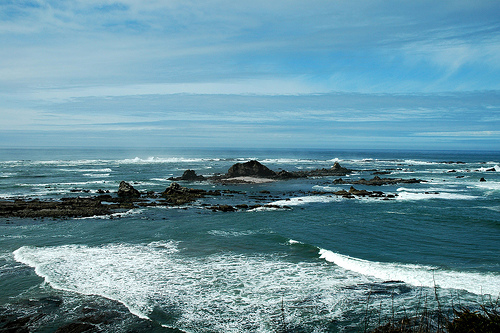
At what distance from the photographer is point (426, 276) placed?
14.3 metres

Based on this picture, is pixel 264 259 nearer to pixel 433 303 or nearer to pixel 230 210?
pixel 433 303

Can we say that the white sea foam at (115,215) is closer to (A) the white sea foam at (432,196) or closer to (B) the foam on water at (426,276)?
(B) the foam on water at (426,276)

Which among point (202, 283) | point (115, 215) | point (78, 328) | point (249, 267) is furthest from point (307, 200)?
point (78, 328)

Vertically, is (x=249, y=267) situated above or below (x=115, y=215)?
above

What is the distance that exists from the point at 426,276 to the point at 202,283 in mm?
9299

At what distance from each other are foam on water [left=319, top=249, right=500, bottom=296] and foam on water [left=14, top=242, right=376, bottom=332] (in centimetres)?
94

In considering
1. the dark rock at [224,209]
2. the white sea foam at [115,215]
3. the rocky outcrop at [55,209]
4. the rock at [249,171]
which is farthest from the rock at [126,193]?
the rock at [249,171]

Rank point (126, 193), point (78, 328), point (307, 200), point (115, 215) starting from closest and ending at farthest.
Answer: point (78, 328) → point (115, 215) → point (307, 200) → point (126, 193)

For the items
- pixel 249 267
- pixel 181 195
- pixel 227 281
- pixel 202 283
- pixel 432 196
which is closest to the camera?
pixel 202 283

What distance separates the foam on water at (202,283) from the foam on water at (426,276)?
3.08 ft

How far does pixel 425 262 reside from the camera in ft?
53.3

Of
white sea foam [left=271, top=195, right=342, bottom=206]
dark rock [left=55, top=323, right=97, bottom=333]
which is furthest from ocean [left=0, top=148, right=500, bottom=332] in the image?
white sea foam [left=271, top=195, right=342, bottom=206]

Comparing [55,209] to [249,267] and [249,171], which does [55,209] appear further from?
[249,171]

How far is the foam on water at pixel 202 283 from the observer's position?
11.4 m
